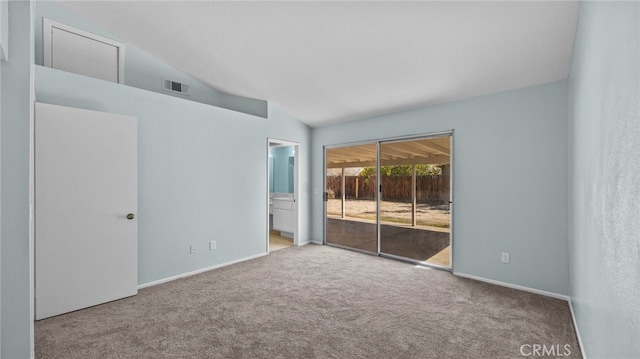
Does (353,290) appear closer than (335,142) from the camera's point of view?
Yes

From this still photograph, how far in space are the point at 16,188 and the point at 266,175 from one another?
10.7 ft

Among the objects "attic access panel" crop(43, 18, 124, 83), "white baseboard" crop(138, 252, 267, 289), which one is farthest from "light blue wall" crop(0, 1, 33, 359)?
"attic access panel" crop(43, 18, 124, 83)

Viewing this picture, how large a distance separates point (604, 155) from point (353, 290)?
2.60 m

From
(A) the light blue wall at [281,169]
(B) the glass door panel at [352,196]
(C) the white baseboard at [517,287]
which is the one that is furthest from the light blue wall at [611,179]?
(A) the light blue wall at [281,169]

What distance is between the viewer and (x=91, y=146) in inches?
113

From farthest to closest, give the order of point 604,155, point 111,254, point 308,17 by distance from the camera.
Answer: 1. point 111,254
2. point 308,17
3. point 604,155

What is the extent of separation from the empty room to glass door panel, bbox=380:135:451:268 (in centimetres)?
12

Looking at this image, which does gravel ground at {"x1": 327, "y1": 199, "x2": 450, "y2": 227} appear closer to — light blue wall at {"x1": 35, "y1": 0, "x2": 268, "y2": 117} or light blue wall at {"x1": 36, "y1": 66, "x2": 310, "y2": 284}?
light blue wall at {"x1": 36, "y1": 66, "x2": 310, "y2": 284}

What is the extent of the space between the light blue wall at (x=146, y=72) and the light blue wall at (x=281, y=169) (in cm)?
229

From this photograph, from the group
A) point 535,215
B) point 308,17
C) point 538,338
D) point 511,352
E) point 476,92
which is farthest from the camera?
point 476,92

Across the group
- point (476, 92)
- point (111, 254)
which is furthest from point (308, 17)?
point (111, 254)

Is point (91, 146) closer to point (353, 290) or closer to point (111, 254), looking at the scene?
point (111, 254)

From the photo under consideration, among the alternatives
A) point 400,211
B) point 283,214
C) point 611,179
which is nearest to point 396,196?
point 400,211

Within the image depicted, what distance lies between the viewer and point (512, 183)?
3383 millimetres
